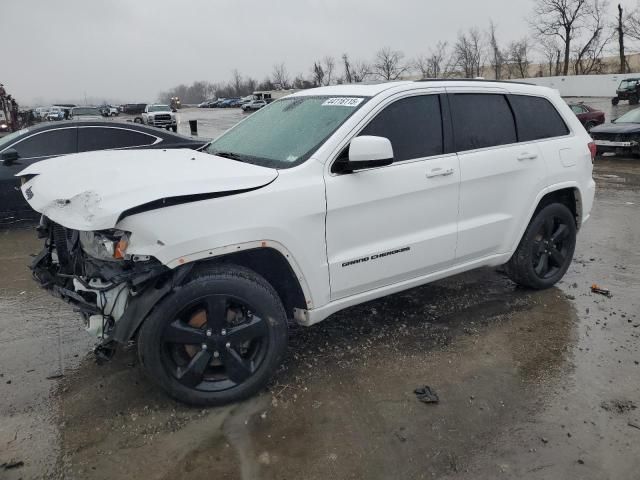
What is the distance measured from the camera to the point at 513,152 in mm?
4066

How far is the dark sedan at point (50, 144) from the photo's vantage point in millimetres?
7020

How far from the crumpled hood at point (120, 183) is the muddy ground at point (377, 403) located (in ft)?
3.99

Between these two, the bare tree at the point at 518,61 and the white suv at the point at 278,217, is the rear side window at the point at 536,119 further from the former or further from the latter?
the bare tree at the point at 518,61

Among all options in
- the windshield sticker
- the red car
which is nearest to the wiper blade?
the windshield sticker

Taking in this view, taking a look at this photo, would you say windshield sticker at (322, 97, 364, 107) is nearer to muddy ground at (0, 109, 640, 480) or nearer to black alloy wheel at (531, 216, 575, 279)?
muddy ground at (0, 109, 640, 480)

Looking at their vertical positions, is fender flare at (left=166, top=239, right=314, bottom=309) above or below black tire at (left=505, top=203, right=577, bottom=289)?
above

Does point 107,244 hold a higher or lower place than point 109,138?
lower

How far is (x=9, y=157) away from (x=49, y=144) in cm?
56

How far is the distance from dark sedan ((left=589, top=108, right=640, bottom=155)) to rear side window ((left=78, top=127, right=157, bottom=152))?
37.4 feet

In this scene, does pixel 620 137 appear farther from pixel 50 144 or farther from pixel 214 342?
pixel 214 342

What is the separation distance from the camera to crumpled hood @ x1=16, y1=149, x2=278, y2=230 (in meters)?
2.56

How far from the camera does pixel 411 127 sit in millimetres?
3592

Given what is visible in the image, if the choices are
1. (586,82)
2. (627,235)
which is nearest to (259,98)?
(586,82)

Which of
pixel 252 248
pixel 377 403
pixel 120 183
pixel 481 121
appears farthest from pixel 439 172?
pixel 120 183
